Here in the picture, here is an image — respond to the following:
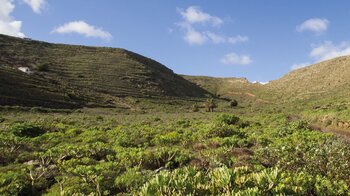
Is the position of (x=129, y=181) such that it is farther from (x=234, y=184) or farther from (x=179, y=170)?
(x=234, y=184)

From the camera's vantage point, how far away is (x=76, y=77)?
83.1 m

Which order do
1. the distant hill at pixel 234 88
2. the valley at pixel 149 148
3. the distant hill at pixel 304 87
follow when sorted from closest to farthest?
A: the valley at pixel 149 148
the distant hill at pixel 304 87
the distant hill at pixel 234 88

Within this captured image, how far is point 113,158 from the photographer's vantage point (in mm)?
15055

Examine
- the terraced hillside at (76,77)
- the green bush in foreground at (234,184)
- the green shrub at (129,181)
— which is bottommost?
the green shrub at (129,181)

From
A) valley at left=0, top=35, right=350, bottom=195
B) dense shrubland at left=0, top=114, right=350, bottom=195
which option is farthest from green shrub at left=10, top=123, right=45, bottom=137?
dense shrubland at left=0, top=114, right=350, bottom=195

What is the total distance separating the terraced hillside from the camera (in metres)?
58.9

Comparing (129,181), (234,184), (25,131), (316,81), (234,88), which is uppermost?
(316,81)

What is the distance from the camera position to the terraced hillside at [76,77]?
58869 millimetres

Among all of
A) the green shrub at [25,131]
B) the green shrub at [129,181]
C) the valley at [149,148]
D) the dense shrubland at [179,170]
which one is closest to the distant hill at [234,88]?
the valley at [149,148]

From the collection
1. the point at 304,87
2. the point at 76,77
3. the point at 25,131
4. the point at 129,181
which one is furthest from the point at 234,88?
the point at 129,181

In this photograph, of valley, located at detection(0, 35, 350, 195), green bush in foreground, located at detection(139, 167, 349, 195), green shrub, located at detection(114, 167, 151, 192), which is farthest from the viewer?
green shrub, located at detection(114, 167, 151, 192)

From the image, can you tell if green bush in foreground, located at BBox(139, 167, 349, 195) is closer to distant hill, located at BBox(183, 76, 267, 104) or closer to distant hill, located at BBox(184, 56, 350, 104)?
distant hill, located at BBox(184, 56, 350, 104)

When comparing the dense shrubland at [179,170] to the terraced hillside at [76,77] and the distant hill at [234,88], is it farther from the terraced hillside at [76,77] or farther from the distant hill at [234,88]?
the distant hill at [234,88]

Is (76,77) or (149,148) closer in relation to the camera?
(149,148)
